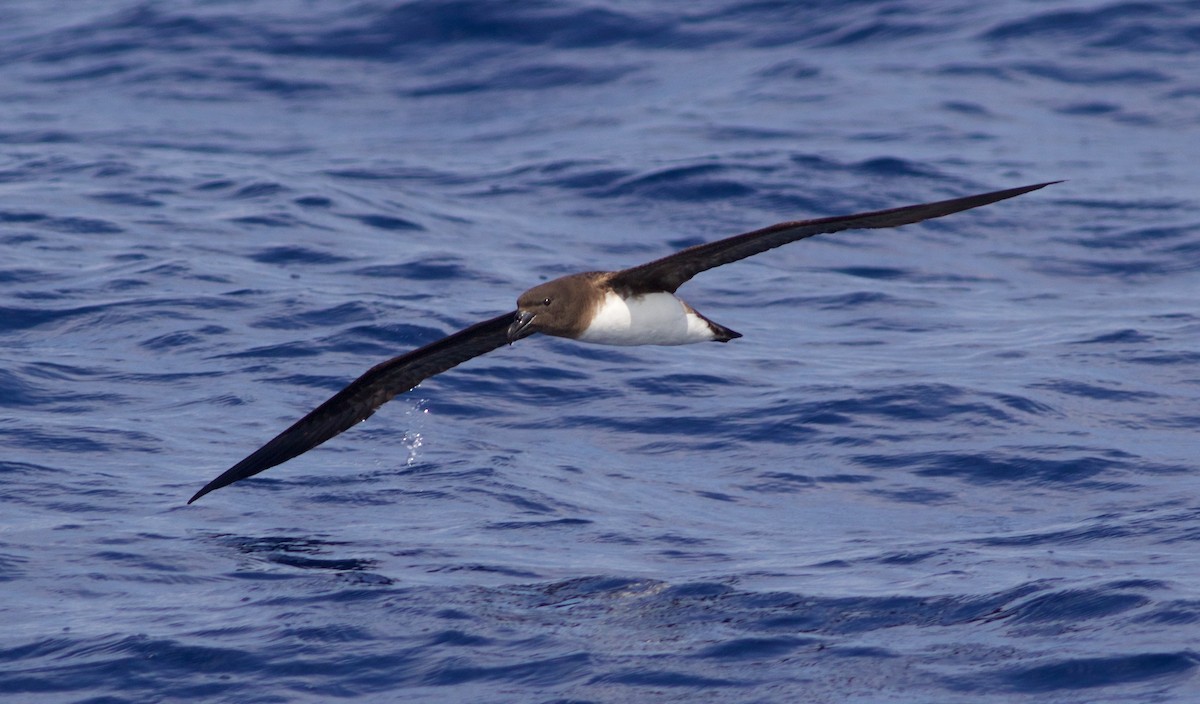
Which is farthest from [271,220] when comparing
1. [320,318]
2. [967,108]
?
[967,108]

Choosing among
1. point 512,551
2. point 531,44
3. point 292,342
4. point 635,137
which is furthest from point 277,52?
point 512,551

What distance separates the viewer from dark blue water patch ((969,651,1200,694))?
799 centimetres

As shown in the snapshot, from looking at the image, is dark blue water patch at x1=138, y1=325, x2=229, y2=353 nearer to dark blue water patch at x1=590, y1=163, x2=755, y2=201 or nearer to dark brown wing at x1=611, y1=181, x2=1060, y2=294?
dark brown wing at x1=611, y1=181, x2=1060, y2=294

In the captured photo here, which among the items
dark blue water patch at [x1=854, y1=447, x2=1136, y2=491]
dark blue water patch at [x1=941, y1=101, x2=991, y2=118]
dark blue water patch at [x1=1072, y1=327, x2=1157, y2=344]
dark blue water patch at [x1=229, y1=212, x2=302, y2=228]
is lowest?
dark blue water patch at [x1=854, y1=447, x2=1136, y2=491]

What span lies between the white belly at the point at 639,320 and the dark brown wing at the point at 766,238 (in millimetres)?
100

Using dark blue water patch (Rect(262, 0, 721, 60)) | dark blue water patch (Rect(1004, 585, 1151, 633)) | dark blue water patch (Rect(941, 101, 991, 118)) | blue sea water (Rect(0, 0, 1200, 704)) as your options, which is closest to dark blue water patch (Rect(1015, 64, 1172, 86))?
blue sea water (Rect(0, 0, 1200, 704))

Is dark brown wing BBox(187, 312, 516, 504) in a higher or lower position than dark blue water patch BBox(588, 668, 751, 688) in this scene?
higher

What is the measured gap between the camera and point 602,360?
14391mm

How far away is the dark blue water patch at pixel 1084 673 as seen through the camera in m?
7.99

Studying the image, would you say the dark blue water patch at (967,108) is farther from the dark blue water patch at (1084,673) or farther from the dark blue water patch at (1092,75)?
the dark blue water patch at (1084,673)

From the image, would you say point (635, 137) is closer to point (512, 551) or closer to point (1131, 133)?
point (1131, 133)

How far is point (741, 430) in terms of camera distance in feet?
41.5

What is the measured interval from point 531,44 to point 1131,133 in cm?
942

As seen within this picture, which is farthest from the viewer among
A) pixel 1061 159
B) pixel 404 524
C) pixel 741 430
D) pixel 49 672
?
pixel 1061 159
